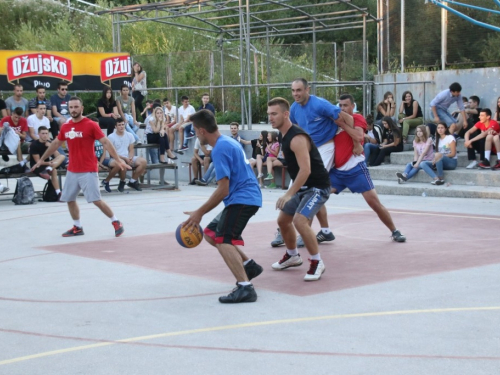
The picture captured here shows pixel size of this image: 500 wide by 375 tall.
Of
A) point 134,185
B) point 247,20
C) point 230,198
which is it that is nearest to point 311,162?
point 230,198

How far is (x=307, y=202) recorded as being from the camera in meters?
8.40

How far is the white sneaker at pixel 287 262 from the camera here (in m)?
8.84

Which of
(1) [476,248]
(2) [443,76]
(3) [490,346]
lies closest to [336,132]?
(1) [476,248]

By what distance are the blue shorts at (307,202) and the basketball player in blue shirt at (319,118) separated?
1.52 m

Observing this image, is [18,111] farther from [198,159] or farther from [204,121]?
[204,121]

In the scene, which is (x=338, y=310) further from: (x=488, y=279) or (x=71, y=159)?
(x=71, y=159)

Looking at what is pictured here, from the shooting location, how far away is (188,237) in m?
7.48

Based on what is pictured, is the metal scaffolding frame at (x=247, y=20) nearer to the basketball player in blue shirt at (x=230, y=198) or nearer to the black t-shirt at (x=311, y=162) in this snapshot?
the black t-shirt at (x=311, y=162)

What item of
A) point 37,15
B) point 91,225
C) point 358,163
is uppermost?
point 37,15

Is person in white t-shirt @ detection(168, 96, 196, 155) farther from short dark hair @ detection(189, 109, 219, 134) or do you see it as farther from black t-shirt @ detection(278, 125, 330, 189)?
short dark hair @ detection(189, 109, 219, 134)

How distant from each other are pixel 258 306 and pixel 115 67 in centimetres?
1567

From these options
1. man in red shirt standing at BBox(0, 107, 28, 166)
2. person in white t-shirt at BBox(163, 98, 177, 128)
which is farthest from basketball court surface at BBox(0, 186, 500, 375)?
person in white t-shirt at BBox(163, 98, 177, 128)

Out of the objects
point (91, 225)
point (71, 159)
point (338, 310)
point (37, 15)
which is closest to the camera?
point (338, 310)

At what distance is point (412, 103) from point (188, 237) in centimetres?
1306
